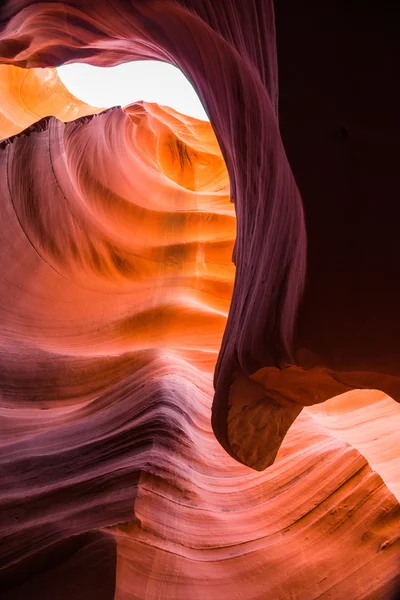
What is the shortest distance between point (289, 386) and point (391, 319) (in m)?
0.47

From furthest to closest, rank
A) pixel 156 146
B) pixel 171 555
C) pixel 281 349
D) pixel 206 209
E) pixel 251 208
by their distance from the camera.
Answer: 1. pixel 156 146
2. pixel 206 209
3. pixel 251 208
4. pixel 171 555
5. pixel 281 349

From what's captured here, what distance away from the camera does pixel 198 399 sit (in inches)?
88.0

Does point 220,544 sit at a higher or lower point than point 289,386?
lower

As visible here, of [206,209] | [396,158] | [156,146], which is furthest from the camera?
[156,146]

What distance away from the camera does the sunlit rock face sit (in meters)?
1.34

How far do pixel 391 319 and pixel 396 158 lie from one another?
11.7 inches

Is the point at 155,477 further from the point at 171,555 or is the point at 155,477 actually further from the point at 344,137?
the point at 344,137

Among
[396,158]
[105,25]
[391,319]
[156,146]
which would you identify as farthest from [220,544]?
[156,146]

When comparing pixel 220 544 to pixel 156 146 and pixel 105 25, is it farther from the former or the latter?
pixel 156 146

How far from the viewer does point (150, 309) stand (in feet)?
10.6

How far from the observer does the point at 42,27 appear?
2.81m

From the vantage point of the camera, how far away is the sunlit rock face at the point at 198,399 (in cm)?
134

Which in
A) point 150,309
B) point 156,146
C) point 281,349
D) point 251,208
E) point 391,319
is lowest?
point 150,309

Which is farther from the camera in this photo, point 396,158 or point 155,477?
point 155,477
